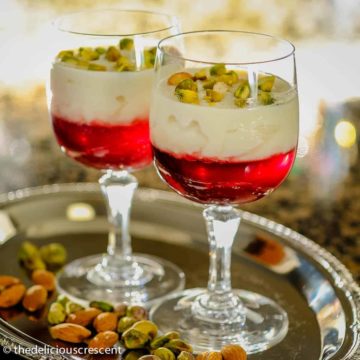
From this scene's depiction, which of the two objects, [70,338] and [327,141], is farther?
[327,141]

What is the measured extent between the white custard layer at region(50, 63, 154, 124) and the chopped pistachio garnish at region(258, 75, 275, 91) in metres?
0.20

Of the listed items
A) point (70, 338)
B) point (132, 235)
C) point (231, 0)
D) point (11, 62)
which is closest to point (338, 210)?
point (132, 235)

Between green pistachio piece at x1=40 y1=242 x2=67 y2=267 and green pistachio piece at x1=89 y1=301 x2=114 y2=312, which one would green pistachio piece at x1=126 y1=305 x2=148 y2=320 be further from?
green pistachio piece at x1=40 y1=242 x2=67 y2=267

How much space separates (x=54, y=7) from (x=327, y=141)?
1275 millimetres

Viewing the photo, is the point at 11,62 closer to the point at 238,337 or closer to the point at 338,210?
the point at 338,210

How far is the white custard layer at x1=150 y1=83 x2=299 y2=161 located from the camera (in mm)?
1047

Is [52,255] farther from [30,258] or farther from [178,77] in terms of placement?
[178,77]

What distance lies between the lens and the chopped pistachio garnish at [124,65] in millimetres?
1195

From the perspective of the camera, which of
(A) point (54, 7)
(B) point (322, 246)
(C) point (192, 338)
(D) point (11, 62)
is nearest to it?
(C) point (192, 338)

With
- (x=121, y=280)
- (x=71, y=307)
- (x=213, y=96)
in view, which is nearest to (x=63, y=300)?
(x=71, y=307)

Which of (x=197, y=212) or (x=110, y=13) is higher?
(x=110, y=13)

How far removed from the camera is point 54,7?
9.16 ft

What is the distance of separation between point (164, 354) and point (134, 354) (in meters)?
0.05

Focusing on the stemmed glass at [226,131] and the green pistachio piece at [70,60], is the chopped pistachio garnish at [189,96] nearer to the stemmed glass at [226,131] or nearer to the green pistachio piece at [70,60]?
the stemmed glass at [226,131]
